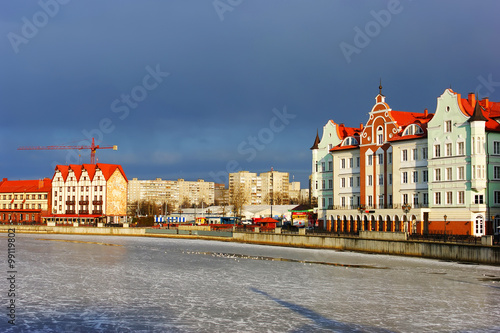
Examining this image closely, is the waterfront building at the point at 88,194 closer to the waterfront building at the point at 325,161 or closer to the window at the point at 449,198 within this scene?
the waterfront building at the point at 325,161

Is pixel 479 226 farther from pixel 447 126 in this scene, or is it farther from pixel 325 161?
pixel 325 161

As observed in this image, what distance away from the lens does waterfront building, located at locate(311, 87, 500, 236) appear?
208 feet

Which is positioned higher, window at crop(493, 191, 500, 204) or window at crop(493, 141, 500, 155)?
window at crop(493, 141, 500, 155)

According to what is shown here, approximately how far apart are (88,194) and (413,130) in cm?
8934

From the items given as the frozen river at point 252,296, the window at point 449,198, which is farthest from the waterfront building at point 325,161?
the frozen river at point 252,296

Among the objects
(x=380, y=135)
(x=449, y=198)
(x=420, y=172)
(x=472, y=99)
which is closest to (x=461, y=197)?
(x=449, y=198)

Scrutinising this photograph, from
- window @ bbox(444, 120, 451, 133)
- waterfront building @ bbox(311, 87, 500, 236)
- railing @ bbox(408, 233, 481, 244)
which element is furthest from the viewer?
window @ bbox(444, 120, 451, 133)

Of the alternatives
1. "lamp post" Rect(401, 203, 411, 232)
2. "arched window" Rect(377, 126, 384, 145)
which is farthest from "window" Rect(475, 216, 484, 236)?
"arched window" Rect(377, 126, 384, 145)

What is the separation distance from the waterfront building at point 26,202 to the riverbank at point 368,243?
5086cm

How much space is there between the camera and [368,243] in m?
60.6

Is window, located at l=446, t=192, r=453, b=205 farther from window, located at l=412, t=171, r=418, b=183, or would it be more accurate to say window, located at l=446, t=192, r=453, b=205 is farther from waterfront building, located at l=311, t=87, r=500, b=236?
window, located at l=412, t=171, r=418, b=183

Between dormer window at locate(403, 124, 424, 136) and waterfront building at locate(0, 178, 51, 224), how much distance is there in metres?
100

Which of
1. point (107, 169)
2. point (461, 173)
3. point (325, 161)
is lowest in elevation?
point (461, 173)

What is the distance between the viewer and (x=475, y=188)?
62625 mm
